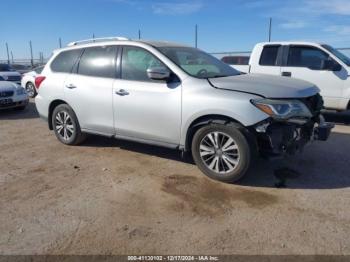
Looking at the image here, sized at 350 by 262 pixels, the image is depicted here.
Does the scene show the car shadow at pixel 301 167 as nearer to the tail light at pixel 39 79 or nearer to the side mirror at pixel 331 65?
the tail light at pixel 39 79

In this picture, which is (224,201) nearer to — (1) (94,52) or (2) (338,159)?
(2) (338,159)

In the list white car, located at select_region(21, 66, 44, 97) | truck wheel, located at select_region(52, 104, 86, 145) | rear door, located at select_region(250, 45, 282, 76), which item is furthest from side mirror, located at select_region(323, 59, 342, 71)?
white car, located at select_region(21, 66, 44, 97)

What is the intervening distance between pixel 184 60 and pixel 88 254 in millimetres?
3066

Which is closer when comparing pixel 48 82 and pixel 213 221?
pixel 213 221

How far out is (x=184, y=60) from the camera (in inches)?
198

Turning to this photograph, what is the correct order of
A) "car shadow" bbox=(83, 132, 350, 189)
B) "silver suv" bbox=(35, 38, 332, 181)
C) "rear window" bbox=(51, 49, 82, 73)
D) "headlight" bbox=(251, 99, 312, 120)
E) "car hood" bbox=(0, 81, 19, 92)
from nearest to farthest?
"headlight" bbox=(251, 99, 312, 120) < "silver suv" bbox=(35, 38, 332, 181) < "car shadow" bbox=(83, 132, 350, 189) < "rear window" bbox=(51, 49, 82, 73) < "car hood" bbox=(0, 81, 19, 92)

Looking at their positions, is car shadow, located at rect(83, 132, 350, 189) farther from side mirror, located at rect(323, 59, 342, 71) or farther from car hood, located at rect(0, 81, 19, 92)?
car hood, located at rect(0, 81, 19, 92)

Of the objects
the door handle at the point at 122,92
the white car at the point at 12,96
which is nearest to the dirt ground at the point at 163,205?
the door handle at the point at 122,92

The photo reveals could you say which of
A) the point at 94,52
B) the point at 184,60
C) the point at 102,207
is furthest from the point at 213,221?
the point at 94,52

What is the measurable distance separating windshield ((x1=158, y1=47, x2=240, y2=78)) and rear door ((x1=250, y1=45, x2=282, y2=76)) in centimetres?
339

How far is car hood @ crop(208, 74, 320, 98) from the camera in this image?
4.18 m

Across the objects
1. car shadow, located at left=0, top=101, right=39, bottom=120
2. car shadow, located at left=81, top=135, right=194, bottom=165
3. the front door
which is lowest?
car shadow, located at left=0, top=101, right=39, bottom=120

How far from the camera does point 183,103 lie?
4.52 metres

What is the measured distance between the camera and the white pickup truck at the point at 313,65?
25.8ft
